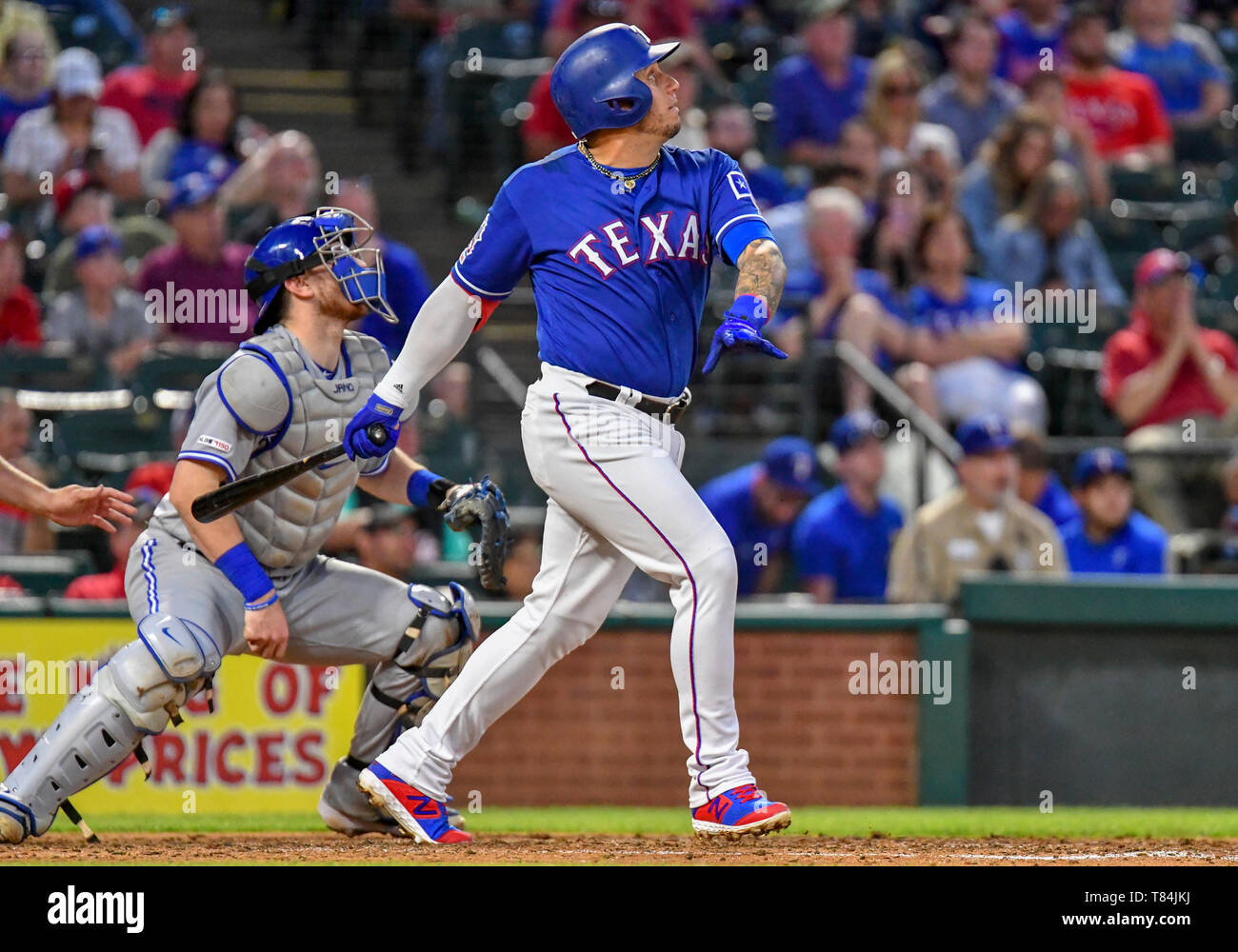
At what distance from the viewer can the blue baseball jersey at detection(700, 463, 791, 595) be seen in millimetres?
8766

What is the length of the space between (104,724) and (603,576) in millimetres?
1378

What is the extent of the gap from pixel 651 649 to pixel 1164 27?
677 cm

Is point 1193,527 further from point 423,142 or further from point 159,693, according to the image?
point 159,693

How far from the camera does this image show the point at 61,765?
16.9 feet

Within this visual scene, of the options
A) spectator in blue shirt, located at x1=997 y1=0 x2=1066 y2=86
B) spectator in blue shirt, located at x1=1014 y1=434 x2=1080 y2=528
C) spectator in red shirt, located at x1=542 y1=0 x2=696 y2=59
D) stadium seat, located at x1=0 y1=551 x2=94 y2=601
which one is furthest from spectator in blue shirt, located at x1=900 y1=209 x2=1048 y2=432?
stadium seat, located at x1=0 y1=551 x2=94 y2=601

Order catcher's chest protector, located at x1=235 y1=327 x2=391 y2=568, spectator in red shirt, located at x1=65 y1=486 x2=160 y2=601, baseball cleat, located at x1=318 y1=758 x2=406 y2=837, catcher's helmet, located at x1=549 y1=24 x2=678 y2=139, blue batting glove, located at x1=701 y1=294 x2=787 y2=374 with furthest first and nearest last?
spectator in red shirt, located at x1=65 y1=486 x2=160 y2=601, baseball cleat, located at x1=318 y1=758 x2=406 y2=837, catcher's chest protector, located at x1=235 y1=327 x2=391 y2=568, catcher's helmet, located at x1=549 y1=24 x2=678 y2=139, blue batting glove, located at x1=701 y1=294 x2=787 y2=374

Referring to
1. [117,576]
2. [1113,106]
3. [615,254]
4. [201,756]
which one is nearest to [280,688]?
[201,756]

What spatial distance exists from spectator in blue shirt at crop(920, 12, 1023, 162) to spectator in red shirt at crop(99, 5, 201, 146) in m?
4.31

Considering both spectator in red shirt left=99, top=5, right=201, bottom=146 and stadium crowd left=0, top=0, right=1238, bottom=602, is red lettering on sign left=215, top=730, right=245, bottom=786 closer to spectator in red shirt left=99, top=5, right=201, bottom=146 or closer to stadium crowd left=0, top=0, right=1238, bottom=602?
stadium crowd left=0, top=0, right=1238, bottom=602

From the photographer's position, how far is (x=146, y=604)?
5.38m

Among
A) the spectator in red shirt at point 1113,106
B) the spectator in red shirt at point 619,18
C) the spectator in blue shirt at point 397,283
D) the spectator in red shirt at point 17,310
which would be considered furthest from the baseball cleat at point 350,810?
the spectator in red shirt at point 1113,106

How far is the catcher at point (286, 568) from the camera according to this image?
5.17 m

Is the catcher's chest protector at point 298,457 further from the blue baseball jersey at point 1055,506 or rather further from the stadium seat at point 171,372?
the blue baseball jersey at point 1055,506
